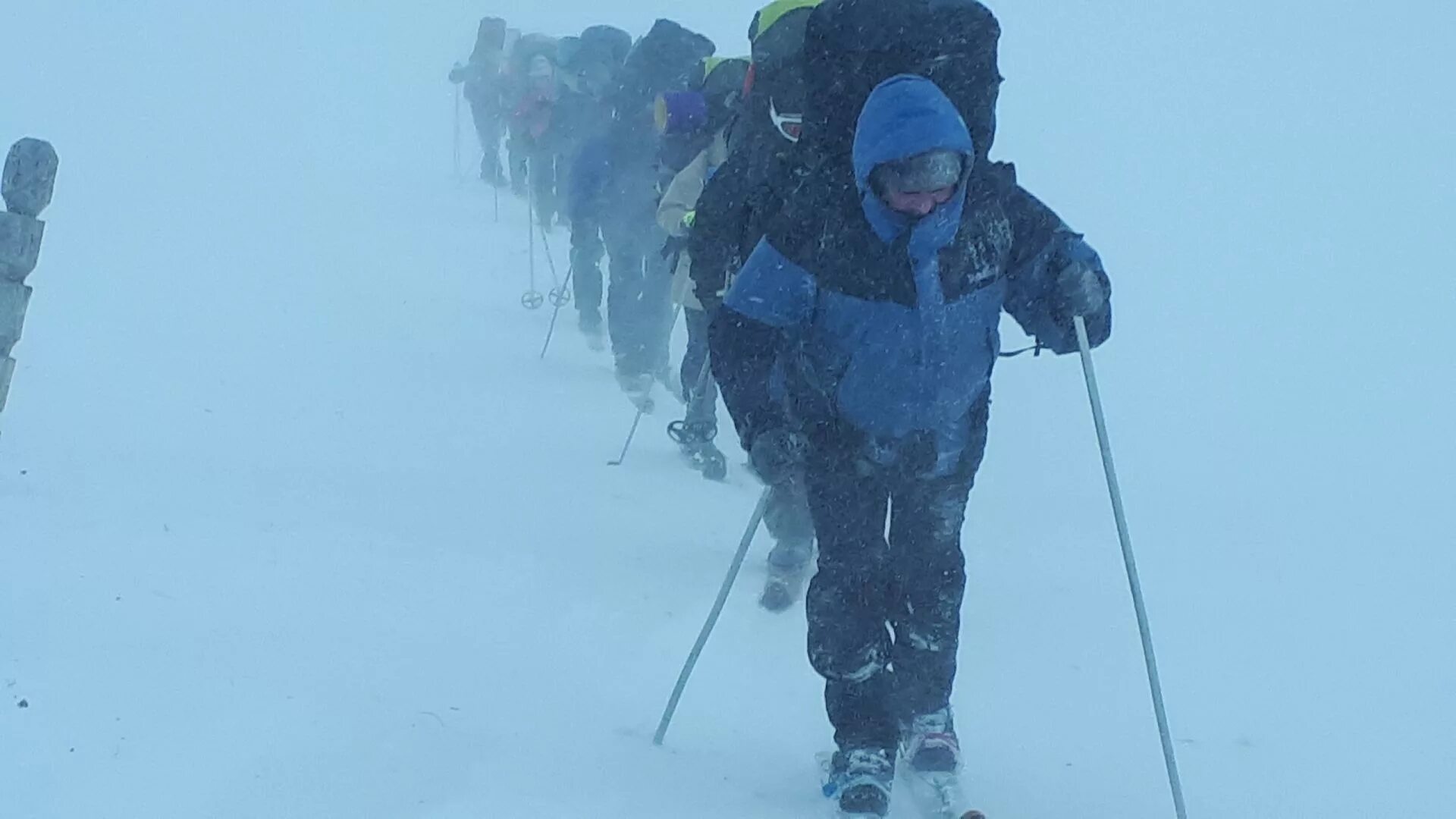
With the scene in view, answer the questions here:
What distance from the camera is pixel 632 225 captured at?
8180mm

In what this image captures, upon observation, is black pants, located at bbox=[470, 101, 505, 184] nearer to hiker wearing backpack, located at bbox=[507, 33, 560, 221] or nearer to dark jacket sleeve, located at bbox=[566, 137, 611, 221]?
hiker wearing backpack, located at bbox=[507, 33, 560, 221]

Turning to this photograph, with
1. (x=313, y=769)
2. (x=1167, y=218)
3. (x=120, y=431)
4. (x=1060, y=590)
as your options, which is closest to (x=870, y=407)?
(x=313, y=769)

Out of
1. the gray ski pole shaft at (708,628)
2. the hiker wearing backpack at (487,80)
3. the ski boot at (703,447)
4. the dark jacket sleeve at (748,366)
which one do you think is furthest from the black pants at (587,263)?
the hiker wearing backpack at (487,80)

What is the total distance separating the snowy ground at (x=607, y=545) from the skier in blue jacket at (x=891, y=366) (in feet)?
1.30

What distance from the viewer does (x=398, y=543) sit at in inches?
191

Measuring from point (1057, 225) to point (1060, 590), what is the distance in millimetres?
2482

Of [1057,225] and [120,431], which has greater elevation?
[1057,225]

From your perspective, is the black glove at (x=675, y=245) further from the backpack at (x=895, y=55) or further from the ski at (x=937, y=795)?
the ski at (x=937, y=795)

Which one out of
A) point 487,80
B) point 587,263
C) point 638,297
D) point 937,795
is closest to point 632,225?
point 638,297

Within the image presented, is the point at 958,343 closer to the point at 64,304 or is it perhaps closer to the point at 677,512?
the point at 677,512

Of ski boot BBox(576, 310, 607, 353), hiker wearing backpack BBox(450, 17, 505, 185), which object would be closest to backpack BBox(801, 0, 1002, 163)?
ski boot BBox(576, 310, 607, 353)

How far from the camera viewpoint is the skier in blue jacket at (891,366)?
2.81 meters

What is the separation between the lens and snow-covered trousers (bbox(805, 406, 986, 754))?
3.11 meters

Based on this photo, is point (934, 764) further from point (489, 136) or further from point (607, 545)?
Answer: point (489, 136)
